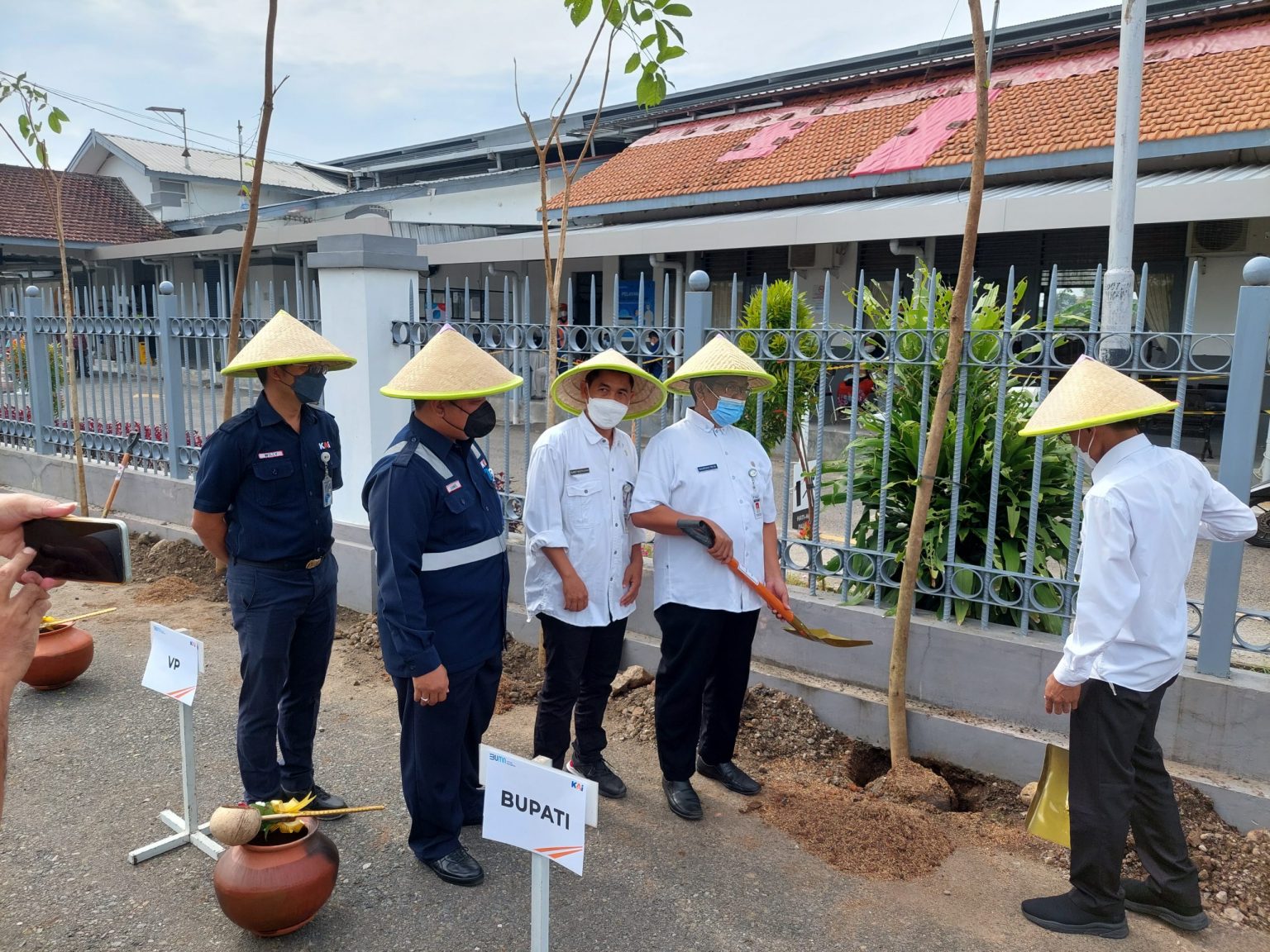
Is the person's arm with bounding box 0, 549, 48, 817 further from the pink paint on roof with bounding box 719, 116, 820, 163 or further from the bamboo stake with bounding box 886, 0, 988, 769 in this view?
the pink paint on roof with bounding box 719, 116, 820, 163

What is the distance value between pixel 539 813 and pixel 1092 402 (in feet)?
6.93

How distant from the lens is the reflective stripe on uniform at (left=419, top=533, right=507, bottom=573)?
3051 mm

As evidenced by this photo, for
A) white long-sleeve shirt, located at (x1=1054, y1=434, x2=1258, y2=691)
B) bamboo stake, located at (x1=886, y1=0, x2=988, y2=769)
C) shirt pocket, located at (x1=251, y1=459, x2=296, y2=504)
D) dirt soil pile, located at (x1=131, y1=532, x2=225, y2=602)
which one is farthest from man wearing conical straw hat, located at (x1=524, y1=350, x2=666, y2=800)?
dirt soil pile, located at (x1=131, y1=532, x2=225, y2=602)

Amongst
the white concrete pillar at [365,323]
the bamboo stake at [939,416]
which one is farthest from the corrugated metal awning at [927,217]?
the white concrete pillar at [365,323]

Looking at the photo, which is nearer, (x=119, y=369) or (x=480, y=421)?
(x=480, y=421)

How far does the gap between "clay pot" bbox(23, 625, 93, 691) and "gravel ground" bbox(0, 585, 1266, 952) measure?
1.72 ft

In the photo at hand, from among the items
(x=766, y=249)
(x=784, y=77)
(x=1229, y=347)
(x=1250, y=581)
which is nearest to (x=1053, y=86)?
(x=766, y=249)

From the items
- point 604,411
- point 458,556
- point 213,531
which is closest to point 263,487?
point 213,531

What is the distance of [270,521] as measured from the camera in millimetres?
3338

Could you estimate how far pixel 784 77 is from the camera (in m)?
18.5

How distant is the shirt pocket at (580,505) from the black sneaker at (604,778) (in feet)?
3.54

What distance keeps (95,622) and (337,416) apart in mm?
2135

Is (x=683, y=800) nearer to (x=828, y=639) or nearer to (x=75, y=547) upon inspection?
(x=828, y=639)

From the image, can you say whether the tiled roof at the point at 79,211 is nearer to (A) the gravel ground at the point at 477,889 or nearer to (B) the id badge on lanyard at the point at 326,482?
(A) the gravel ground at the point at 477,889
